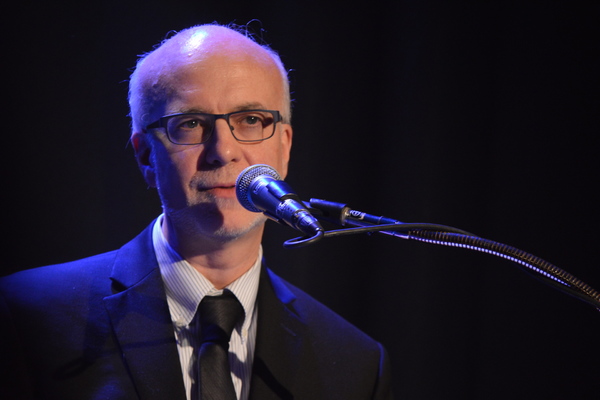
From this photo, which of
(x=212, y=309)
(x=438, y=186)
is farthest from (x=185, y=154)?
(x=438, y=186)

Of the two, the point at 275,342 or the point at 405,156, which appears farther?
the point at 405,156

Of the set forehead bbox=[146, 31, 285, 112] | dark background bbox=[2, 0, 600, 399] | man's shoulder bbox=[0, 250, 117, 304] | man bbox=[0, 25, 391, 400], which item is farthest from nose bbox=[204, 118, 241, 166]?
dark background bbox=[2, 0, 600, 399]

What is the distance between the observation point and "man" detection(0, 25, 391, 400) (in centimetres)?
154

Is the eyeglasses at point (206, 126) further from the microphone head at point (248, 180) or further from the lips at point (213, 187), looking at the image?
the microphone head at point (248, 180)

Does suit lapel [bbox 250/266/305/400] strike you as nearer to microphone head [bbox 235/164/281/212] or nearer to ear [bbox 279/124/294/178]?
ear [bbox 279/124/294/178]

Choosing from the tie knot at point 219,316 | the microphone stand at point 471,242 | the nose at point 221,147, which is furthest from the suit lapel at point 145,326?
the microphone stand at point 471,242

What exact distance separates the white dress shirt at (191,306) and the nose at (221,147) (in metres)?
0.39

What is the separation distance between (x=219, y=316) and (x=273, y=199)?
706mm

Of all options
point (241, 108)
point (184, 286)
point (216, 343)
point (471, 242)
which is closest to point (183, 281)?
point (184, 286)

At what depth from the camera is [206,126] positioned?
165cm

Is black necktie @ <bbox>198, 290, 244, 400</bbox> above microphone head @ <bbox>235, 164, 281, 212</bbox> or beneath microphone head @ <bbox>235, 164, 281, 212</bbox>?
beneath

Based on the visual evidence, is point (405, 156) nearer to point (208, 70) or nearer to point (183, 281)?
point (208, 70)

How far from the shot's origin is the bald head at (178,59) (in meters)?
1.71

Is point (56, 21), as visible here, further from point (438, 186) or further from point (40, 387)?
point (438, 186)
